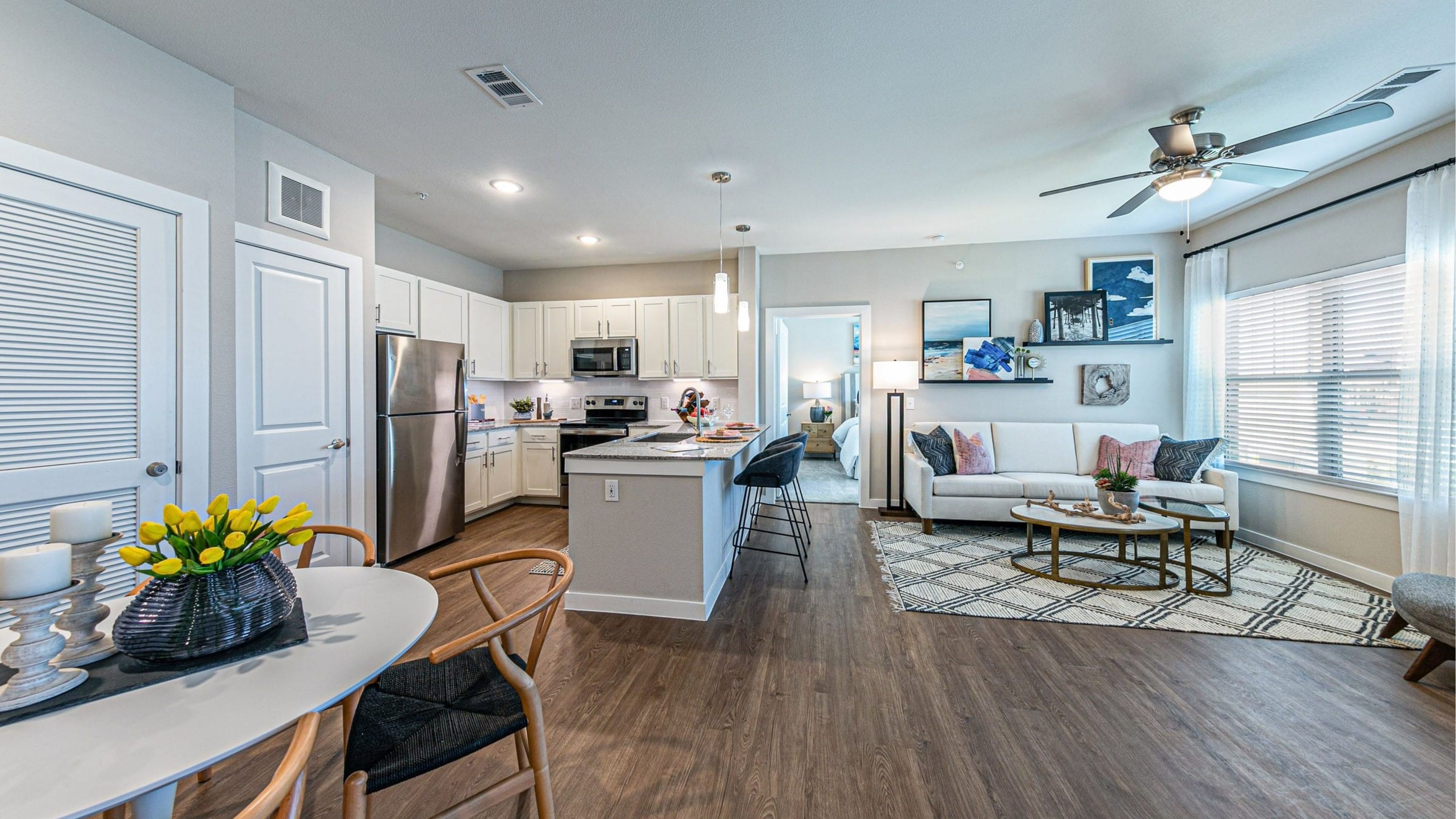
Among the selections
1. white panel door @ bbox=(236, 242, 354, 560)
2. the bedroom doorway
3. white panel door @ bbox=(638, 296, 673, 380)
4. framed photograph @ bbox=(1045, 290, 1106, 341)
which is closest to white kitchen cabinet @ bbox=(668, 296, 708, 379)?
white panel door @ bbox=(638, 296, 673, 380)

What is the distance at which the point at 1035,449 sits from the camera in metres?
4.78

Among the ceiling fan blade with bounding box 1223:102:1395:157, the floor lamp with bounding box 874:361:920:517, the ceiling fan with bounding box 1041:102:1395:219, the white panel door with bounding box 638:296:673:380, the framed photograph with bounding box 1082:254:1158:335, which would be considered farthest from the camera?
the white panel door with bounding box 638:296:673:380

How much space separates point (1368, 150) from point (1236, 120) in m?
1.24

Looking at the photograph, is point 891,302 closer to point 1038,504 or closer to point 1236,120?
point 1038,504

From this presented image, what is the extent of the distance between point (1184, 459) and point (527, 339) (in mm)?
6187

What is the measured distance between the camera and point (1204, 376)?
14.8 feet

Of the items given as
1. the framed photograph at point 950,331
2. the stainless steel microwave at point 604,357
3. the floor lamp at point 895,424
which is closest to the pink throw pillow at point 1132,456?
the framed photograph at point 950,331

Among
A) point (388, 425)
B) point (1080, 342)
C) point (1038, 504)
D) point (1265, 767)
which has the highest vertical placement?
point (1080, 342)

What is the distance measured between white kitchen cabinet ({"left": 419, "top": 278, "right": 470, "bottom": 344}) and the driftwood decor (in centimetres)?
494

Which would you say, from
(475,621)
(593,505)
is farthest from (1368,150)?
(475,621)

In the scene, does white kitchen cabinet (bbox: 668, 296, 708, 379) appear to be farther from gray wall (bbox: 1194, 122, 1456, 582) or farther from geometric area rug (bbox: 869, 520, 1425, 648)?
gray wall (bbox: 1194, 122, 1456, 582)

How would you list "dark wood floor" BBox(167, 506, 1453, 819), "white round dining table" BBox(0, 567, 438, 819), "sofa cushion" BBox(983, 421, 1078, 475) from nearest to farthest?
1. "white round dining table" BBox(0, 567, 438, 819)
2. "dark wood floor" BBox(167, 506, 1453, 819)
3. "sofa cushion" BBox(983, 421, 1078, 475)

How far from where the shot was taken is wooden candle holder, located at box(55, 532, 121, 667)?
3.08ft

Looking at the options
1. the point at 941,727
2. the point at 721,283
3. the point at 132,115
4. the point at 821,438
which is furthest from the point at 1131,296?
the point at 132,115
